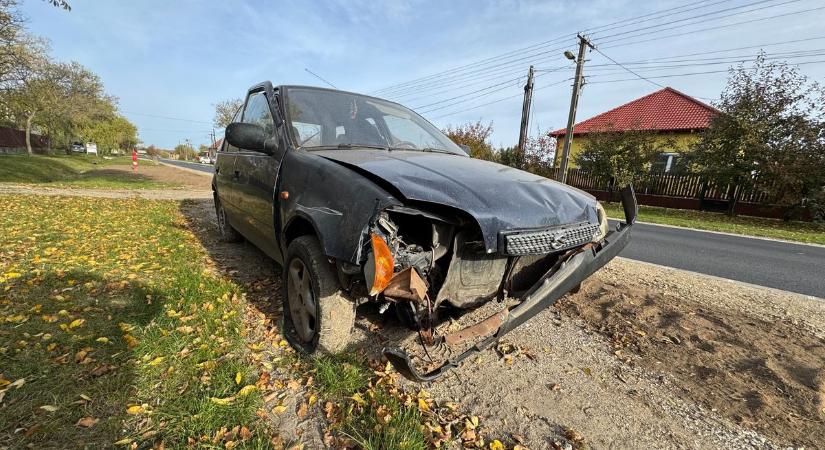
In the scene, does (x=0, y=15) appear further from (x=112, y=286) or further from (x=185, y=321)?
(x=185, y=321)

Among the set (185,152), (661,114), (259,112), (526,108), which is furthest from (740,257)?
(185,152)

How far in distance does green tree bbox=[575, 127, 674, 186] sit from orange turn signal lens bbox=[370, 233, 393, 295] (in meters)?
19.0

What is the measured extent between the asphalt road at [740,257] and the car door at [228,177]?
223 inches

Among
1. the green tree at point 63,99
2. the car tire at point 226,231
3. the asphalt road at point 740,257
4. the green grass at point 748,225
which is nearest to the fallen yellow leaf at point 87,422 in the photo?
the car tire at point 226,231

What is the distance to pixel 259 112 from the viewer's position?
3.51 meters

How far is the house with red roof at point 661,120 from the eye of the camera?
66.0 ft

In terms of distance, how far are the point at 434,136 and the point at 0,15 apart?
1849cm

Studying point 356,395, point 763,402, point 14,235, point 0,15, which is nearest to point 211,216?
point 14,235

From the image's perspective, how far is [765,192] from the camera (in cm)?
1448

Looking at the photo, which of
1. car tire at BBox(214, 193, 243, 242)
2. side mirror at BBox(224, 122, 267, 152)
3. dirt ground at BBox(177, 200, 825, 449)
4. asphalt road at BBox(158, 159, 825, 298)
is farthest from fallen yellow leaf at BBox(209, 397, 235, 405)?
→ asphalt road at BBox(158, 159, 825, 298)

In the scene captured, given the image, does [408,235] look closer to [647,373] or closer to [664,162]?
[647,373]

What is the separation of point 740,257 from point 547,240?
676 cm

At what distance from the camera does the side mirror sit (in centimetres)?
260

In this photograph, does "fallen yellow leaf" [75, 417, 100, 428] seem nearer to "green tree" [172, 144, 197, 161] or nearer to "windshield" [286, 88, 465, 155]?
"windshield" [286, 88, 465, 155]
